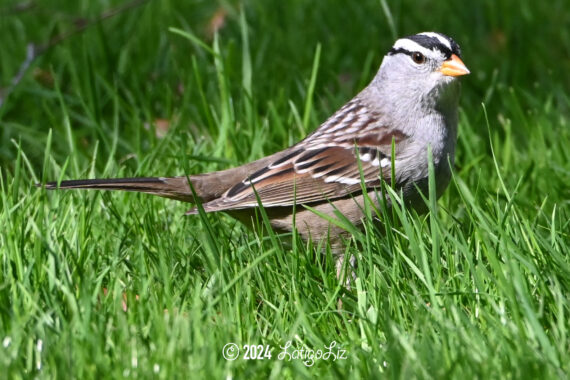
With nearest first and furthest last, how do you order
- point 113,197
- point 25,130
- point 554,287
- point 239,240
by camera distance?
point 554,287 → point 239,240 → point 113,197 → point 25,130

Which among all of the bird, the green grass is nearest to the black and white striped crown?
the bird

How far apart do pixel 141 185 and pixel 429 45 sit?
1.20 m

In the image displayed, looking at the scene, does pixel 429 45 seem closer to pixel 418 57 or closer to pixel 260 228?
pixel 418 57

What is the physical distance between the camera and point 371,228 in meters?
2.91

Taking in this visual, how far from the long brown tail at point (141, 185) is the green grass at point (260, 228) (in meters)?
0.08

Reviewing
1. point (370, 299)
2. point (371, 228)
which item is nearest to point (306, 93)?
point (371, 228)

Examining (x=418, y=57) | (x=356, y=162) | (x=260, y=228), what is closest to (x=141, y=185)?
(x=260, y=228)

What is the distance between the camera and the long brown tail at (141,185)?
3217mm

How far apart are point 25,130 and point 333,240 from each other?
1.66 meters

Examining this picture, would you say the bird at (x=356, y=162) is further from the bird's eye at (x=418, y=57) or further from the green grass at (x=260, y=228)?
Result: the green grass at (x=260, y=228)

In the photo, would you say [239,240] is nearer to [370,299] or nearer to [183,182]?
[183,182]

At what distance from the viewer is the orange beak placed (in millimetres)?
3441

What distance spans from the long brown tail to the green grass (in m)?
0.08

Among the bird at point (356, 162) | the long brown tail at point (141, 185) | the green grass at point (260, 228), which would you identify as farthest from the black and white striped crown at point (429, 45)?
the long brown tail at point (141, 185)
